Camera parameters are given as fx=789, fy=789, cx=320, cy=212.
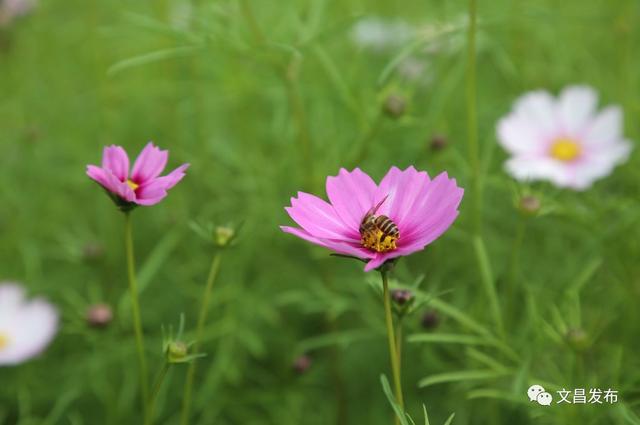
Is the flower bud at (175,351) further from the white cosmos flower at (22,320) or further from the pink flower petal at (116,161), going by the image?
the white cosmos flower at (22,320)

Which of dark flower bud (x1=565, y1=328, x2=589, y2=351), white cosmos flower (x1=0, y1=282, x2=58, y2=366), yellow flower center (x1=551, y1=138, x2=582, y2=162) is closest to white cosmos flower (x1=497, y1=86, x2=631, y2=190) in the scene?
yellow flower center (x1=551, y1=138, x2=582, y2=162)

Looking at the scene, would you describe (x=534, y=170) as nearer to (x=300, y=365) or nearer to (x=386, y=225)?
(x=300, y=365)

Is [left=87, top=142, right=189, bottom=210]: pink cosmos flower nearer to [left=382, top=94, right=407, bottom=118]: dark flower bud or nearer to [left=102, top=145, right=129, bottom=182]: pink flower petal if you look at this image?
[left=102, top=145, right=129, bottom=182]: pink flower petal

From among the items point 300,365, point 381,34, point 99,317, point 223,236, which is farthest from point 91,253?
point 381,34

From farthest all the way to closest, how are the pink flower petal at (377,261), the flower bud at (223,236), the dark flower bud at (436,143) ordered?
the dark flower bud at (436,143), the flower bud at (223,236), the pink flower petal at (377,261)

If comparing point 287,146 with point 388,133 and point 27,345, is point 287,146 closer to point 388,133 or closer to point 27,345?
point 388,133

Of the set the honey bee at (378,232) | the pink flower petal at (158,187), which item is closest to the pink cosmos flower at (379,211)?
the honey bee at (378,232)
